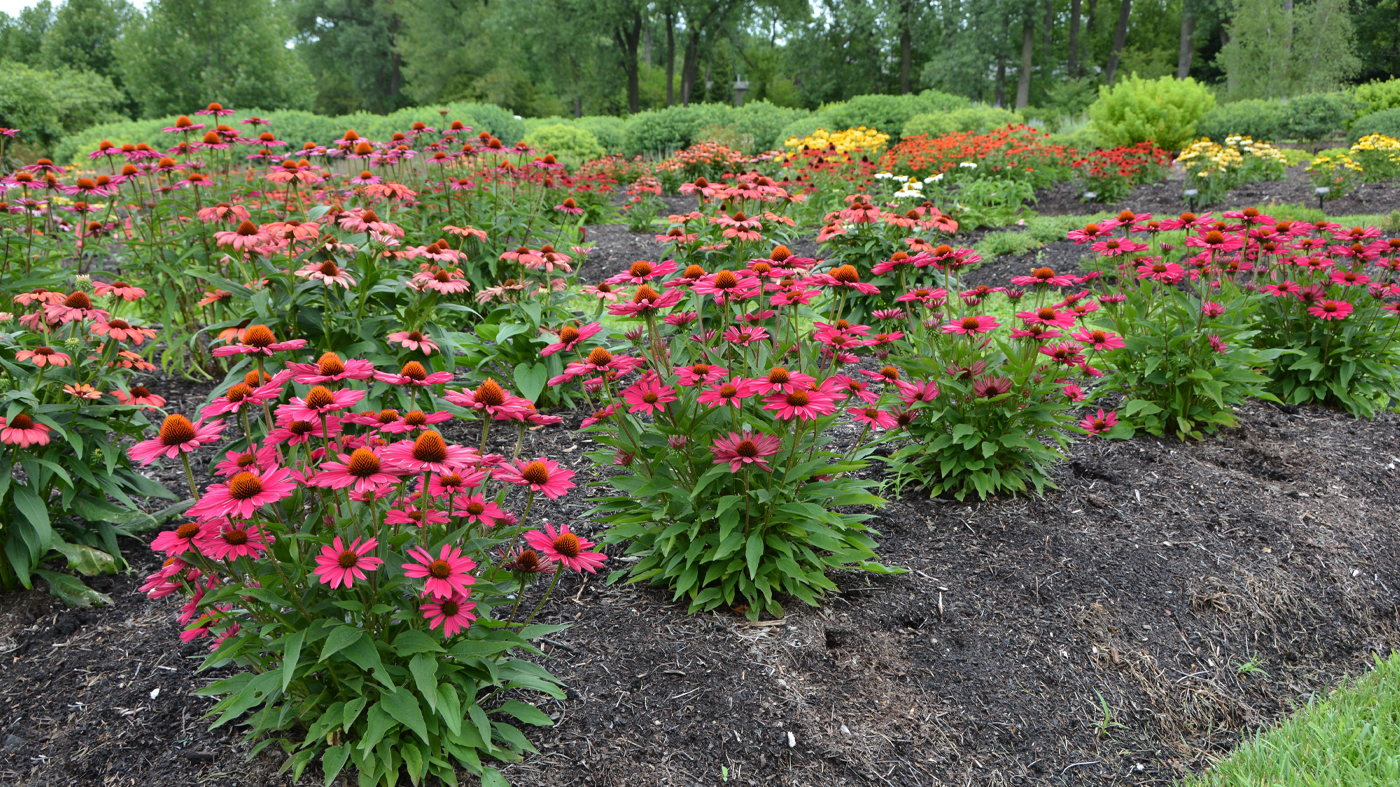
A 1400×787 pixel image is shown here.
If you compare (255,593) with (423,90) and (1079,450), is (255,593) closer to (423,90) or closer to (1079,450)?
(1079,450)

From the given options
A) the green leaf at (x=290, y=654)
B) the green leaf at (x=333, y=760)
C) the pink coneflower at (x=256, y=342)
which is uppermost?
the pink coneflower at (x=256, y=342)

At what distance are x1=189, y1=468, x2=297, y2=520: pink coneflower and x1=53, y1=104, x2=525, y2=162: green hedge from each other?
14637 mm

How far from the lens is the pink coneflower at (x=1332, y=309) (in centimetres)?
367

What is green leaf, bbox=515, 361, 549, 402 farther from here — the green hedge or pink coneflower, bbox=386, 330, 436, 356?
the green hedge

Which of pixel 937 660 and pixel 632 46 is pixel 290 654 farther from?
pixel 632 46

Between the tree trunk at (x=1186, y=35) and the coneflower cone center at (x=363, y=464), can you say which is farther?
the tree trunk at (x=1186, y=35)

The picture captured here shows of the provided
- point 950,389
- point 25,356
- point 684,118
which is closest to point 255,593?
point 25,356

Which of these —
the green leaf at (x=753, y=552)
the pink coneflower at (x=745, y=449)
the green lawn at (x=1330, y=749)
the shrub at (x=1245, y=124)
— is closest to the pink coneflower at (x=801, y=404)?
the pink coneflower at (x=745, y=449)

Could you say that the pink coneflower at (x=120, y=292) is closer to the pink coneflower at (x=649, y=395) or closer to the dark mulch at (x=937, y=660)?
the dark mulch at (x=937, y=660)

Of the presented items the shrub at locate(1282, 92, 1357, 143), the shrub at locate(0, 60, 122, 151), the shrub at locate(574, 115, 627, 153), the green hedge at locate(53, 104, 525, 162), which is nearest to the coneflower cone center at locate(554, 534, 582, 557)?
the green hedge at locate(53, 104, 525, 162)

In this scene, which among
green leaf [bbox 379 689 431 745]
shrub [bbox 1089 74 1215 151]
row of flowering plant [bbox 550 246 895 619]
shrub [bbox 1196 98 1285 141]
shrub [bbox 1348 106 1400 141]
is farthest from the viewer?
→ shrub [bbox 1196 98 1285 141]

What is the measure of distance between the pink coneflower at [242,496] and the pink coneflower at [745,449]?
1014 mm

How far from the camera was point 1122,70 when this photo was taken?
34812mm

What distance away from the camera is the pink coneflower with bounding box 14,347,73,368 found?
2115mm
